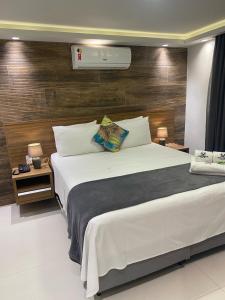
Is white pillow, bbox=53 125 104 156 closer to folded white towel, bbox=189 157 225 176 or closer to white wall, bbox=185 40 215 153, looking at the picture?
folded white towel, bbox=189 157 225 176

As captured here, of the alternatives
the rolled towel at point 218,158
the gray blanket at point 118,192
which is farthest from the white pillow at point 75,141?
the rolled towel at point 218,158

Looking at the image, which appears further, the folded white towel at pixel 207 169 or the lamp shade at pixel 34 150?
the lamp shade at pixel 34 150

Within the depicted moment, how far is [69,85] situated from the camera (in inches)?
138

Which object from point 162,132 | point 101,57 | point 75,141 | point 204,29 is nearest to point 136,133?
point 162,132

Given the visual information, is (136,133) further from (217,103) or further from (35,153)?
(35,153)

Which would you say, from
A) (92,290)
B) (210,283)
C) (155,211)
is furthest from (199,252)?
(92,290)

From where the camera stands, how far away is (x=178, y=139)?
4609mm

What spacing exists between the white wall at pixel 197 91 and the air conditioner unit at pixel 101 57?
1.31 metres

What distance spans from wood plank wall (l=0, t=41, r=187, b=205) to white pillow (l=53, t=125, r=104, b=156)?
0.38m

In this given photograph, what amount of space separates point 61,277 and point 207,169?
1.73 metres

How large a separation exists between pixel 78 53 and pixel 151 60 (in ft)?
4.44

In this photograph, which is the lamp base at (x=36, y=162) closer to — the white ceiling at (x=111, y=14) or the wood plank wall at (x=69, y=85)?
the wood plank wall at (x=69, y=85)

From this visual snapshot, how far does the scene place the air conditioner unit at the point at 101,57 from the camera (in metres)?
3.34

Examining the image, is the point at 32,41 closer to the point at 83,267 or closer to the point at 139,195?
the point at 139,195
